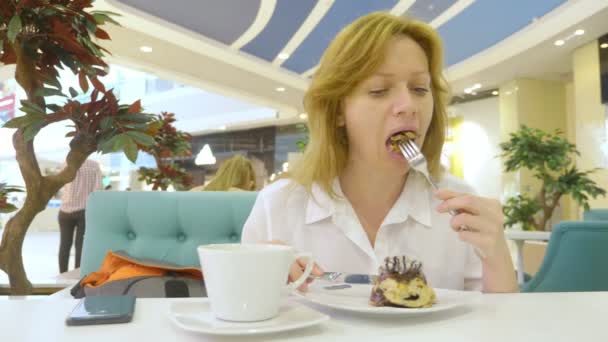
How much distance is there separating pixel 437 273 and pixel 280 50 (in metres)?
7.05

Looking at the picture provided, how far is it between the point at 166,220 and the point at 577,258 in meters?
1.47

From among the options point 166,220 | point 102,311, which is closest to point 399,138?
point 102,311

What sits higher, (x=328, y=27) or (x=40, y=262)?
(x=328, y=27)

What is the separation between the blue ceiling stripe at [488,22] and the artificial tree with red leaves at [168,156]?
412cm

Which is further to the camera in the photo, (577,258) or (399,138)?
(577,258)

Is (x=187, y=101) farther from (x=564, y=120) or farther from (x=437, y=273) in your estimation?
(x=437, y=273)

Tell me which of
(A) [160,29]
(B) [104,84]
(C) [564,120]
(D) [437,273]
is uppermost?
(A) [160,29]

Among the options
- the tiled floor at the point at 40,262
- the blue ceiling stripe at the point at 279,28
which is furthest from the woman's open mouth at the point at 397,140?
the blue ceiling stripe at the point at 279,28

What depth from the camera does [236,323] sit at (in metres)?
0.51

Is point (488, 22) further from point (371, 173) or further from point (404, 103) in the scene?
point (404, 103)

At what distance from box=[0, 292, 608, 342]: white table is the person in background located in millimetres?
4126

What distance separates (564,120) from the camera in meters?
8.82

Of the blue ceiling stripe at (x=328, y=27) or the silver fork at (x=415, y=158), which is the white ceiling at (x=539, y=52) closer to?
the blue ceiling stripe at (x=328, y=27)

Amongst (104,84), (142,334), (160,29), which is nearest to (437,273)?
(142,334)
